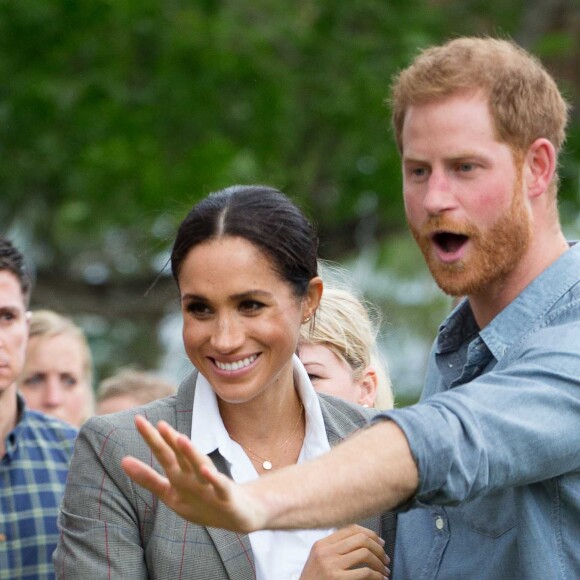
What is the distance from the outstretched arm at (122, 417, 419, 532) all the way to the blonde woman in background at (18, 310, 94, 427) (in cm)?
374

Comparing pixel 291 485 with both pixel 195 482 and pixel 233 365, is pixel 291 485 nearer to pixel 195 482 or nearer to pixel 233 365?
pixel 195 482

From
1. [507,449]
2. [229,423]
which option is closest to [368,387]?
[229,423]

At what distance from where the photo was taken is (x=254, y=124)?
10.5m

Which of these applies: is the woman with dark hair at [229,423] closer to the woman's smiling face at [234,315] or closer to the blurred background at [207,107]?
the woman's smiling face at [234,315]

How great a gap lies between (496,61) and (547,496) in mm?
1003

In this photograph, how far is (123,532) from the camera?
3.18 m

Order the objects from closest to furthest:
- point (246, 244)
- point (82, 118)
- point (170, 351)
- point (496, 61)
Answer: point (496, 61) < point (246, 244) < point (82, 118) < point (170, 351)

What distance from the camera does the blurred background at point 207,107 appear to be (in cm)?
972

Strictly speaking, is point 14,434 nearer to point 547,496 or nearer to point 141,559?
point 141,559

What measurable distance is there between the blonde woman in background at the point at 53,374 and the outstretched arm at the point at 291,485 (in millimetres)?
3736

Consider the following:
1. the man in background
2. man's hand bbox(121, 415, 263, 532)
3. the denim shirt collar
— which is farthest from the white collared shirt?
the man in background

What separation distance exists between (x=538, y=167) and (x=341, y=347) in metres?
1.33

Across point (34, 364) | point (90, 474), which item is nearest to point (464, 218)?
point (90, 474)

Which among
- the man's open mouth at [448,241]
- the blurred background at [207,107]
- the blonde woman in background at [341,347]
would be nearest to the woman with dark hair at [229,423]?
the man's open mouth at [448,241]
